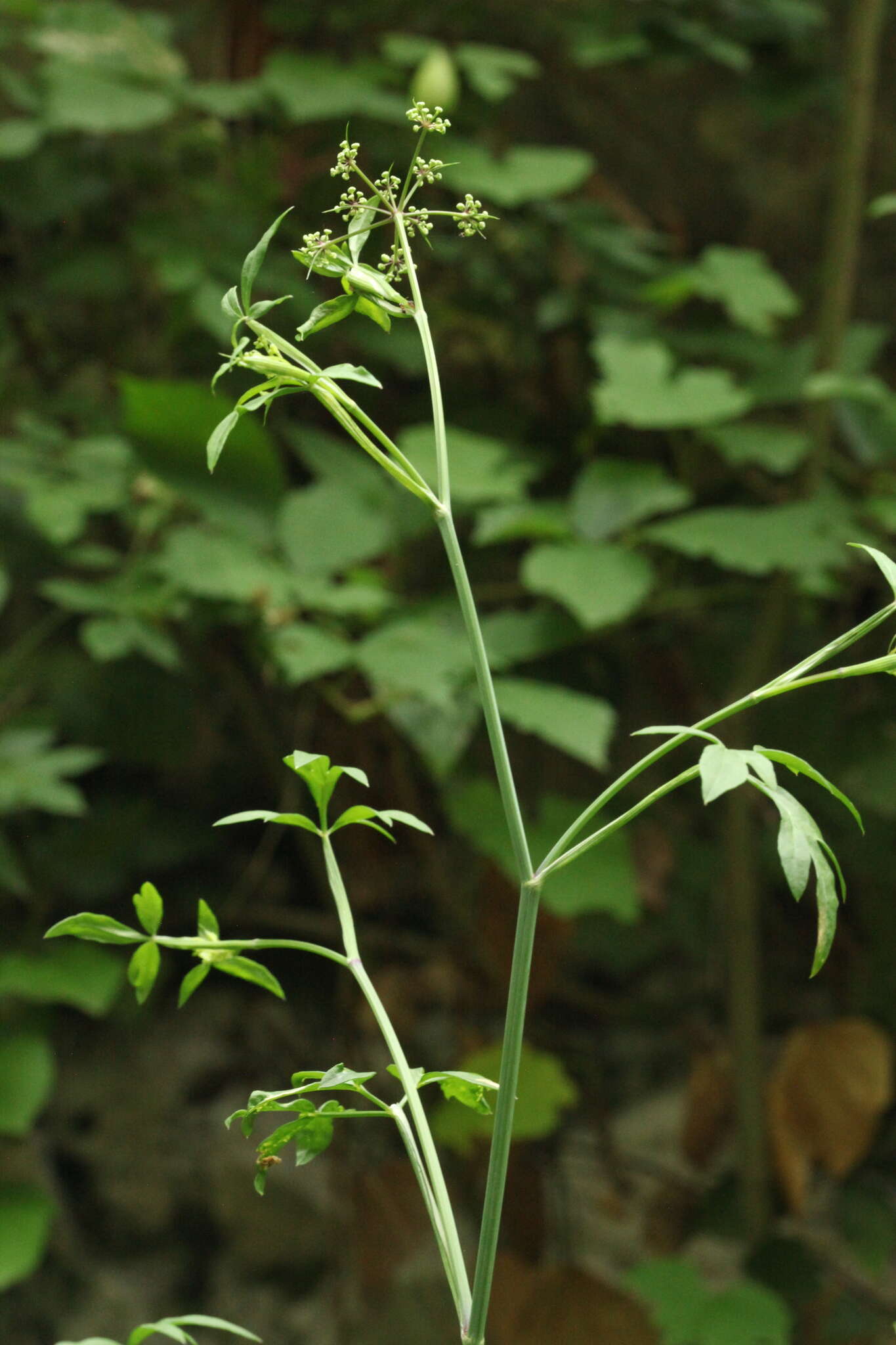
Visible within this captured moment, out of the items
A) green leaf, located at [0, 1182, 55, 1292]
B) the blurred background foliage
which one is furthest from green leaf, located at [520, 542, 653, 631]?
green leaf, located at [0, 1182, 55, 1292]

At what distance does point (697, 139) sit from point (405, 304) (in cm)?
146

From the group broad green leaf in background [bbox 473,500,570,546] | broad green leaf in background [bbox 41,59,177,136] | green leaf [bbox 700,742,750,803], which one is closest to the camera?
green leaf [bbox 700,742,750,803]

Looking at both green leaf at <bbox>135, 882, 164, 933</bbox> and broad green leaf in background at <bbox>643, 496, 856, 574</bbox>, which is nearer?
green leaf at <bbox>135, 882, 164, 933</bbox>

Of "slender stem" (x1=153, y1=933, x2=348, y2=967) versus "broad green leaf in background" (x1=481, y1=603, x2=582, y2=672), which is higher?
"slender stem" (x1=153, y1=933, x2=348, y2=967)

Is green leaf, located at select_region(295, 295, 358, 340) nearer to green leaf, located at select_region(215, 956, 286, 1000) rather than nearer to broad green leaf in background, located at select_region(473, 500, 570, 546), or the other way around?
green leaf, located at select_region(215, 956, 286, 1000)

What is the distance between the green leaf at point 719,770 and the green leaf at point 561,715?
0.64 m

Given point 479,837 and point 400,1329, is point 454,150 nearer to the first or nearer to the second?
point 479,837

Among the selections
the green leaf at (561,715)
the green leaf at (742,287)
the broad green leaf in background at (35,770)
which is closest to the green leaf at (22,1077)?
the broad green leaf in background at (35,770)

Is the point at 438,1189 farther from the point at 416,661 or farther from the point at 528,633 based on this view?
the point at 528,633

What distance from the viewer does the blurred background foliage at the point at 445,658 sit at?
1.08 metres

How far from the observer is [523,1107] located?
1244 millimetres

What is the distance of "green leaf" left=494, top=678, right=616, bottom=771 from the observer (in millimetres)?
912

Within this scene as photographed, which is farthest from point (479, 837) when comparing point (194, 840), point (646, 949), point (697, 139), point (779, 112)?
point (697, 139)

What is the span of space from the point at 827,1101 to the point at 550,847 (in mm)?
383
